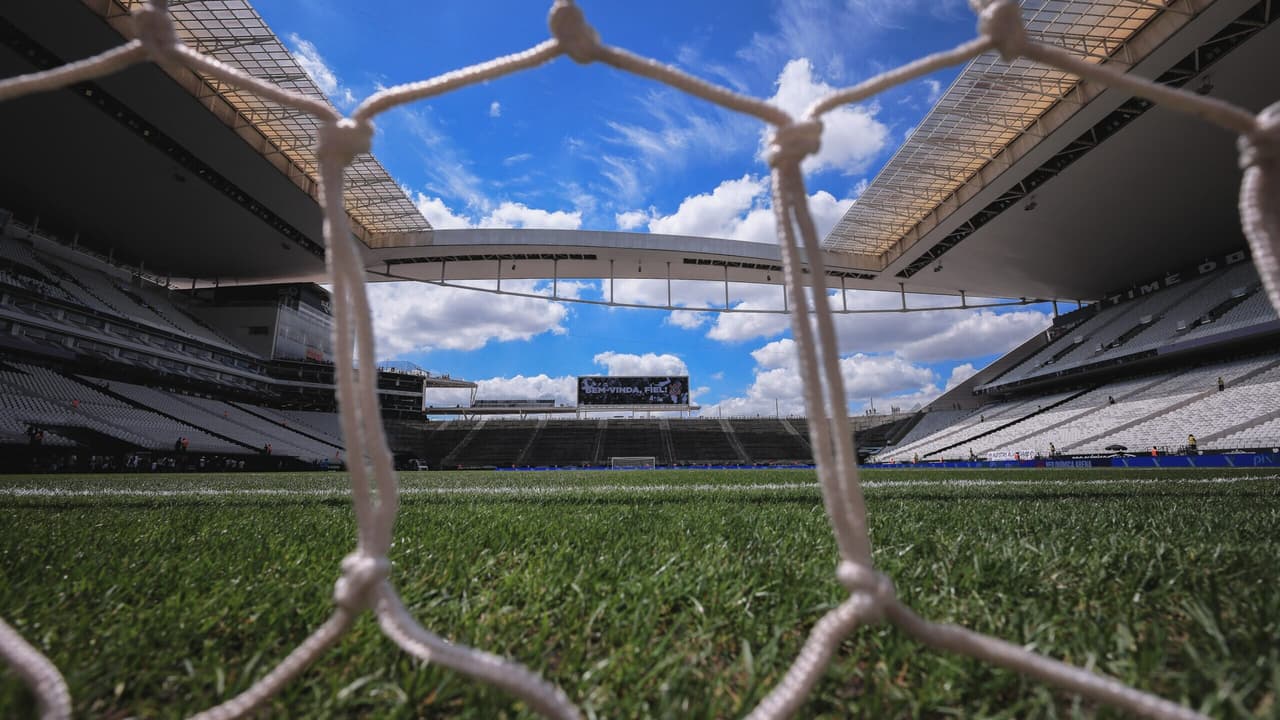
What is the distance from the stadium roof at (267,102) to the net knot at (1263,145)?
25.9ft

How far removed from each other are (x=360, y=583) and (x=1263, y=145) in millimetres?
1577

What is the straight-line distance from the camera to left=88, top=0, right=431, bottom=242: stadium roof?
9.45 meters

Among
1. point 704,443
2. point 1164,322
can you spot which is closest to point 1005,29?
point 1164,322

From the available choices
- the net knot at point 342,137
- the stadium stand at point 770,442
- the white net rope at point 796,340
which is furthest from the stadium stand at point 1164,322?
the net knot at point 342,137

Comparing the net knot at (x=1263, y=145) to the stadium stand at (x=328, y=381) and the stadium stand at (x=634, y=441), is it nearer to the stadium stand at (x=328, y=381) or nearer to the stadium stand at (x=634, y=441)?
the stadium stand at (x=328, y=381)

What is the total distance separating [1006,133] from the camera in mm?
12383

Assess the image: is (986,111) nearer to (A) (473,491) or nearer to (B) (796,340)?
(A) (473,491)

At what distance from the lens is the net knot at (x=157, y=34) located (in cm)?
104

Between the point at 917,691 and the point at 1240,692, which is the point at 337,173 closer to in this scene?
the point at 917,691

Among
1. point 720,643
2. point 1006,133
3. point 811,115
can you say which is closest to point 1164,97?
point 811,115

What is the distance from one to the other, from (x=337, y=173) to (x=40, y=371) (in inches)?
996

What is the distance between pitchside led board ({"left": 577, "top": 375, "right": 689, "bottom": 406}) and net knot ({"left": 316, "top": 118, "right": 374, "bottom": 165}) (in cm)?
3451

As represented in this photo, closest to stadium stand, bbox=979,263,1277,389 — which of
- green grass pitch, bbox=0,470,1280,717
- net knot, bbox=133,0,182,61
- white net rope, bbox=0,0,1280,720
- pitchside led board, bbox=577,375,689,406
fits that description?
pitchside led board, bbox=577,375,689,406

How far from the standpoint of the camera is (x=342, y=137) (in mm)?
963
